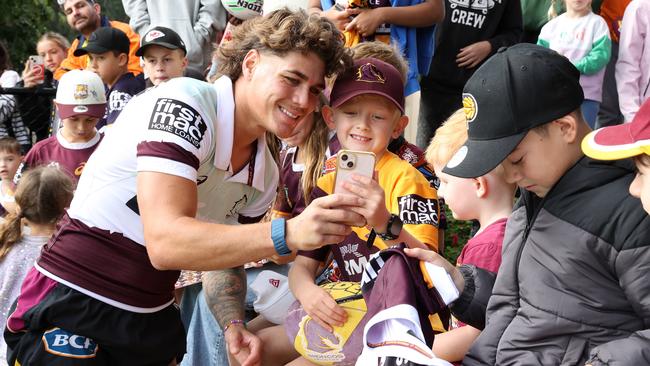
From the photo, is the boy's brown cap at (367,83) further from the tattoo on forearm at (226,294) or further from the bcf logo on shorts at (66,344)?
the bcf logo on shorts at (66,344)

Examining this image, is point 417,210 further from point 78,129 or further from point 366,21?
point 78,129

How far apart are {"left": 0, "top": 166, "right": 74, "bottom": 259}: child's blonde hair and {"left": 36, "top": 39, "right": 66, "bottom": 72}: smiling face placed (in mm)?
5253

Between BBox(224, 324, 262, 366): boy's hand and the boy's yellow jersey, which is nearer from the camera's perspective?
the boy's yellow jersey

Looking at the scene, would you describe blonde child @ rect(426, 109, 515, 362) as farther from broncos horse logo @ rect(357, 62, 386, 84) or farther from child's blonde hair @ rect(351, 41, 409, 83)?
child's blonde hair @ rect(351, 41, 409, 83)

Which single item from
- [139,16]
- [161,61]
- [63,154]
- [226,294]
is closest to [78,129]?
[63,154]

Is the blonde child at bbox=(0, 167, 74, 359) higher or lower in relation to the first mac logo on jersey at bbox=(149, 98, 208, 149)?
lower

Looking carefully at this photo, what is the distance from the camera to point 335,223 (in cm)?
270

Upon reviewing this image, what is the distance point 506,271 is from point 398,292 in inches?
13.5

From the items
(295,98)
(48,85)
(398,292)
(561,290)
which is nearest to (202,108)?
(295,98)

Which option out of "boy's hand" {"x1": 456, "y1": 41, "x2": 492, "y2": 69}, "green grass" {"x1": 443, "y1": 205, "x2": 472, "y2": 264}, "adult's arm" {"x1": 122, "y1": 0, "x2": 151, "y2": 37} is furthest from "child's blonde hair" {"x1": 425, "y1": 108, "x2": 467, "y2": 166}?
"adult's arm" {"x1": 122, "y1": 0, "x2": 151, "y2": 37}

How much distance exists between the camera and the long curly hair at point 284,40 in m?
3.17

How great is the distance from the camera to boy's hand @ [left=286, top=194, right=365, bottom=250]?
2.67 m

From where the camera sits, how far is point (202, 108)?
3.02m

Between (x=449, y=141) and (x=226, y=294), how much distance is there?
126 centimetres
